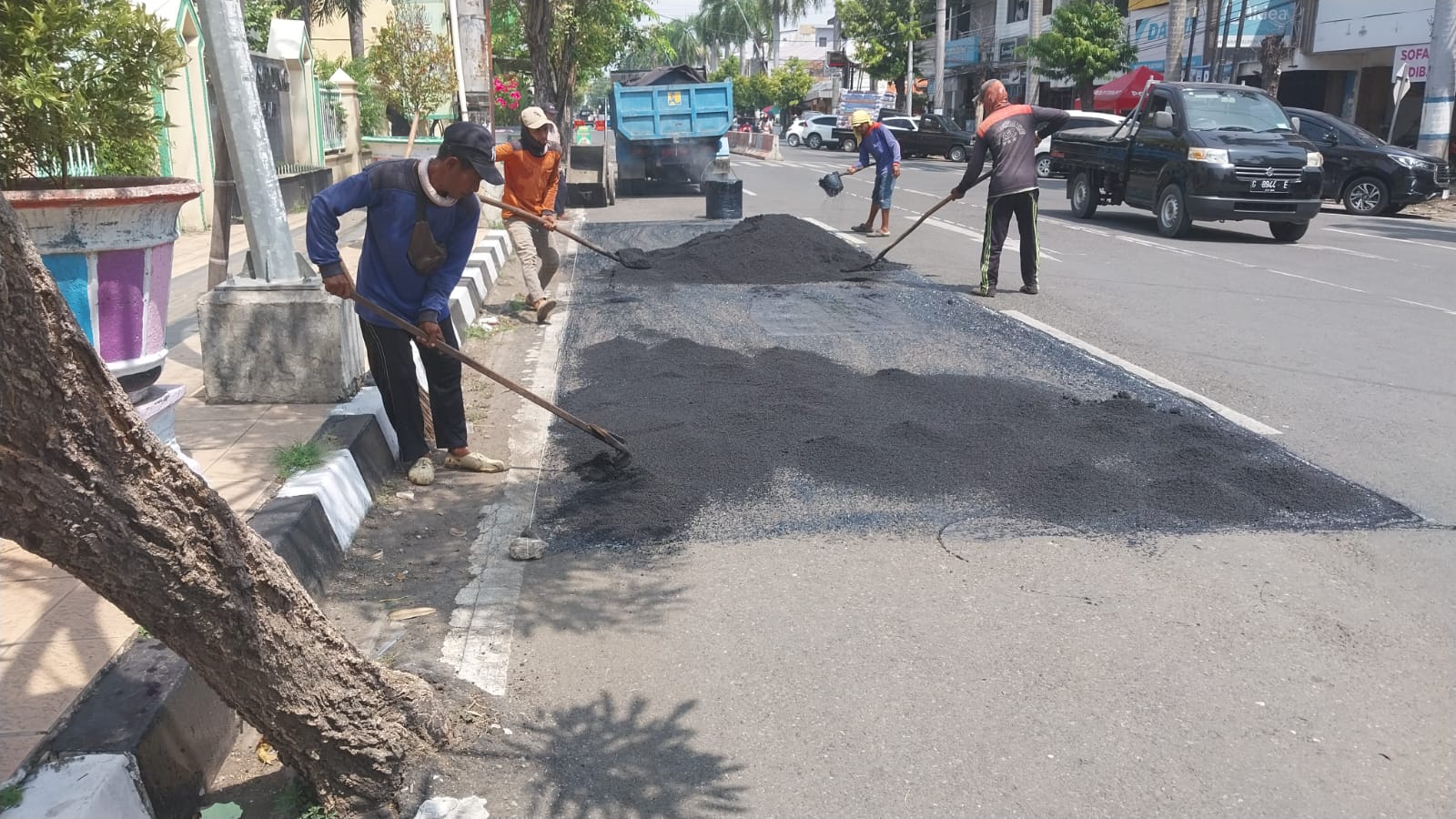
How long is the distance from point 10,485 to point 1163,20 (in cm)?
4124

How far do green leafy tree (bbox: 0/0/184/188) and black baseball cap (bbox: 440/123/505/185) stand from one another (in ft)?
3.55

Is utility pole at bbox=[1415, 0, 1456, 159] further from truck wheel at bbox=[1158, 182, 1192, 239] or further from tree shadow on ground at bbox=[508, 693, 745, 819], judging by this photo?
tree shadow on ground at bbox=[508, 693, 745, 819]

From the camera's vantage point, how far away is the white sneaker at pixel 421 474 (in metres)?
5.50

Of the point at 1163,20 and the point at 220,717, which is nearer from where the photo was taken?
the point at 220,717

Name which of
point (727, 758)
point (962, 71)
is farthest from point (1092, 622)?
point (962, 71)

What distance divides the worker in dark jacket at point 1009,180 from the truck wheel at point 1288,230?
257 inches

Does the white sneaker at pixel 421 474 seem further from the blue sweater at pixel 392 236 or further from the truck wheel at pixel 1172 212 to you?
the truck wheel at pixel 1172 212

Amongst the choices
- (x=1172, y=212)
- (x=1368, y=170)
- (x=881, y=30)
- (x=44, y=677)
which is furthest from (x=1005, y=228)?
(x=881, y=30)

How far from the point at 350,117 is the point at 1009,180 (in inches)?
742

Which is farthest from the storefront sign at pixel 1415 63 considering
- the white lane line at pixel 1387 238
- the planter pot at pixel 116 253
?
the planter pot at pixel 116 253

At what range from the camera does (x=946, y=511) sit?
495 centimetres

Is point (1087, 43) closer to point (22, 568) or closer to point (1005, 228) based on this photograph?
point (1005, 228)

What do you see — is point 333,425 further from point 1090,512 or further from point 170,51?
point 1090,512

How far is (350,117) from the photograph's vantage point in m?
25.3
